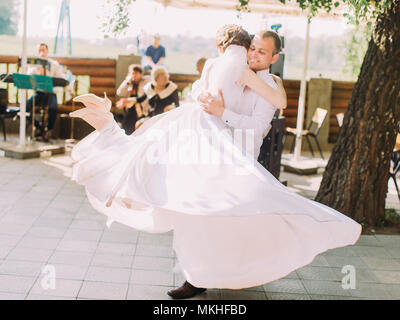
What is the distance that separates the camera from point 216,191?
9.87 feet

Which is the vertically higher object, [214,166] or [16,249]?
[214,166]

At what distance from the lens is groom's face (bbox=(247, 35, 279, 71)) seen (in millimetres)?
3297

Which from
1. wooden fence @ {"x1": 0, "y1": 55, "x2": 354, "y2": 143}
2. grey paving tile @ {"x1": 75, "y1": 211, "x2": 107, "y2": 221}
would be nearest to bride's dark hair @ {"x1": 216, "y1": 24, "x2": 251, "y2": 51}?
grey paving tile @ {"x1": 75, "y1": 211, "x2": 107, "y2": 221}

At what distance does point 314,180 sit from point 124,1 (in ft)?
13.5

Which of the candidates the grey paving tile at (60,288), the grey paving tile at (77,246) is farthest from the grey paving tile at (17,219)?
the grey paving tile at (60,288)

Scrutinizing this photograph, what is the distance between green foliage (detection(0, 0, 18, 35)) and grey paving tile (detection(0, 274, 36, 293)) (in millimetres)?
37179

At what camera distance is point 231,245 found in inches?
126

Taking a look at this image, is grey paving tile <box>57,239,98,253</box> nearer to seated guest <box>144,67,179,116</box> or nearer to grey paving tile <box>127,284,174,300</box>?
grey paving tile <box>127,284,174,300</box>

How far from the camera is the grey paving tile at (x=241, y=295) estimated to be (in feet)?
12.3

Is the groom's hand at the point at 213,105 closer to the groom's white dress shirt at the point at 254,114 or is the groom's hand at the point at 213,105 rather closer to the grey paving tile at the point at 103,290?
the groom's white dress shirt at the point at 254,114

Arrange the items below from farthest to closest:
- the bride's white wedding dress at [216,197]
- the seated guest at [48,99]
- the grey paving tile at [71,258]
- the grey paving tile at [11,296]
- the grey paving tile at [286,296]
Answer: the seated guest at [48,99]
the grey paving tile at [71,258]
the grey paving tile at [286,296]
the grey paving tile at [11,296]
the bride's white wedding dress at [216,197]
